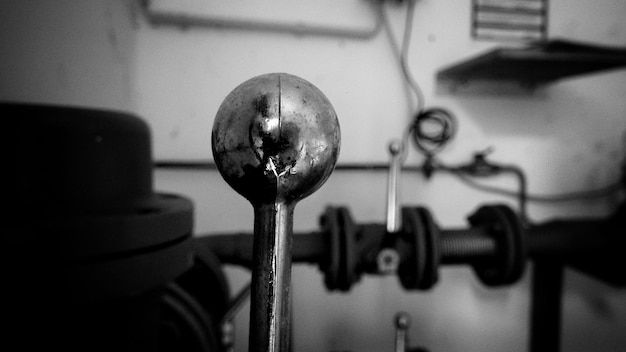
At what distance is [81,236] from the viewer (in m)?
0.28

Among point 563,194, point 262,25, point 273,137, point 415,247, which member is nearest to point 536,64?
point 563,194

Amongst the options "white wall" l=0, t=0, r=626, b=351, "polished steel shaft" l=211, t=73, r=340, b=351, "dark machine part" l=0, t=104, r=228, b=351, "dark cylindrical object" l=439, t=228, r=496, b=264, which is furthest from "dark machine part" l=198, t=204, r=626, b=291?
"polished steel shaft" l=211, t=73, r=340, b=351

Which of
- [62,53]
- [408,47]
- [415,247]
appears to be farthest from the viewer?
[408,47]

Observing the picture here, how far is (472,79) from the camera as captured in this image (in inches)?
42.9

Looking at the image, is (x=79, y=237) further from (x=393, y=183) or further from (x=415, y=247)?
(x=415, y=247)

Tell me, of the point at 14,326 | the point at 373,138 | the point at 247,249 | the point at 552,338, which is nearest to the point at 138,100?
the point at 247,249

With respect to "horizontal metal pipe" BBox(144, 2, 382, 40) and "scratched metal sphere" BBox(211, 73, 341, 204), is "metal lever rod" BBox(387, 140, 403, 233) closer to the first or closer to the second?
"scratched metal sphere" BBox(211, 73, 341, 204)

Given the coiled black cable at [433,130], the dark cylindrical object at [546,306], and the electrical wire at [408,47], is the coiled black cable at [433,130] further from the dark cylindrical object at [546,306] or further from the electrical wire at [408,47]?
the dark cylindrical object at [546,306]

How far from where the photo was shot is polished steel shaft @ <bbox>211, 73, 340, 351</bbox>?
0.65ft

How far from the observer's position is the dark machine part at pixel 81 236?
0.27 meters

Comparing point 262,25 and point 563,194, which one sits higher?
point 262,25

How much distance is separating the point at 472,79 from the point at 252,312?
1085 millimetres

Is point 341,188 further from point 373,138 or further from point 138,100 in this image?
point 138,100

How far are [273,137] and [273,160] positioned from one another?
0.01 metres
